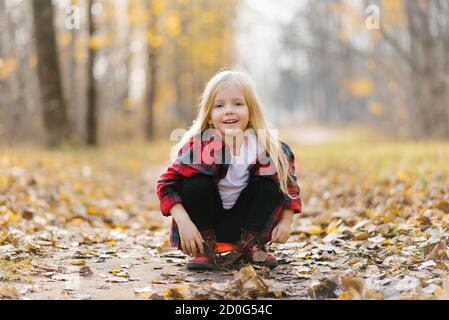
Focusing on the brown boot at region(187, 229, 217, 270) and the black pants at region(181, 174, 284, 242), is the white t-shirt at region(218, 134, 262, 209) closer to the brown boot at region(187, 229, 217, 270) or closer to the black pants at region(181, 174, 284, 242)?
the black pants at region(181, 174, 284, 242)

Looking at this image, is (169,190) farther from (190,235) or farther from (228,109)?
(228,109)

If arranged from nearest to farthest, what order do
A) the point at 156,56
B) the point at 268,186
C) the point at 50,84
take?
the point at 268,186, the point at 50,84, the point at 156,56

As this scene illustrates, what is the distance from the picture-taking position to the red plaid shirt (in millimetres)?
3431

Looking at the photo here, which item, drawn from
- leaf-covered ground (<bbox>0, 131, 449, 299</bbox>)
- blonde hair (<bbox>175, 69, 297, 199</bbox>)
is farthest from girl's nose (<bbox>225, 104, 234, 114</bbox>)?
leaf-covered ground (<bbox>0, 131, 449, 299</bbox>)

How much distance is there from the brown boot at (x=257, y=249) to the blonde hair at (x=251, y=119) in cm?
33

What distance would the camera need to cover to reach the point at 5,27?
1470 cm

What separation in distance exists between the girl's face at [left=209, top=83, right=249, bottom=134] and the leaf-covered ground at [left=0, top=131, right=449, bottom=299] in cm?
84

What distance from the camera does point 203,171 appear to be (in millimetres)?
3424

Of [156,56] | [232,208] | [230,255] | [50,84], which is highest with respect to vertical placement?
[156,56]

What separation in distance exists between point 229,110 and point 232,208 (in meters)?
0.60

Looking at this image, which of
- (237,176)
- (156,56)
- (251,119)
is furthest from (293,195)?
(156,56)

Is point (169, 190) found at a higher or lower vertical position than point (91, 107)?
lower

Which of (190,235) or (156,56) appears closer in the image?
(190,235)

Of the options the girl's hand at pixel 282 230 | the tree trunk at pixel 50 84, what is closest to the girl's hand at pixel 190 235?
the girl's hand at pixel 282 230
